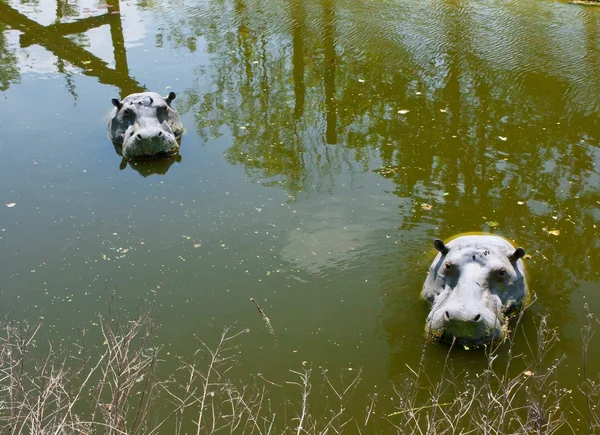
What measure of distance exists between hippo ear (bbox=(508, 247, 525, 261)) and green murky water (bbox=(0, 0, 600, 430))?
1.98 feet

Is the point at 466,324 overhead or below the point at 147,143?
below

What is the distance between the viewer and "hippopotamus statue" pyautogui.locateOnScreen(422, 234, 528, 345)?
7246 millimetres

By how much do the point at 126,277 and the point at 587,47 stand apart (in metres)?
11.3

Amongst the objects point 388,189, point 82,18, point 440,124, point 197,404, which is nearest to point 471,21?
point 440,124

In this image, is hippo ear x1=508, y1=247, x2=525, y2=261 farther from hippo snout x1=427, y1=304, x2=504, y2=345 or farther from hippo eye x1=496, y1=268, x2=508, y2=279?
hippo snout x1=427, y1=304, x2=504, y2=345

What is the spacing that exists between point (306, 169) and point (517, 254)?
434 cm

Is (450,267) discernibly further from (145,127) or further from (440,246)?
(145,127)

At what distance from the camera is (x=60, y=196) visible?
35.5ft

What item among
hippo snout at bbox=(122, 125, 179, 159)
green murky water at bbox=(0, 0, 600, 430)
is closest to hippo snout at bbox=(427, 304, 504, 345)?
green murky water at bbox=(0, 0, 600, 430)

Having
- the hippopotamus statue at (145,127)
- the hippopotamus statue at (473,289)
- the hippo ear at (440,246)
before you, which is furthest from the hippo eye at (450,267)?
the hippopotamus statue at (145,127)

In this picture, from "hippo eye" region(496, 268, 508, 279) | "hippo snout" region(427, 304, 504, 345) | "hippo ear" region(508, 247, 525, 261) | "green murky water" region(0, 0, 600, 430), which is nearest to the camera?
"hippo snout" region(427, 304, 504, 345)

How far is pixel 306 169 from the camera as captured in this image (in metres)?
11.5

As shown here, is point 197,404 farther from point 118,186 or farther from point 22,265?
point 118,186

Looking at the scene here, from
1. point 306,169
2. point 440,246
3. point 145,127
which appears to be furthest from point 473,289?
point 145,127
